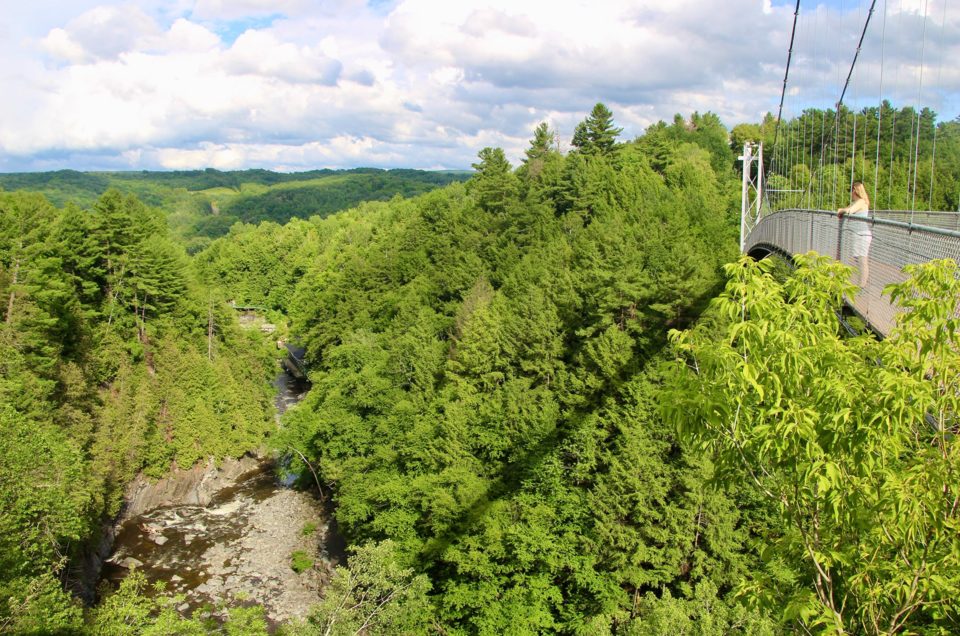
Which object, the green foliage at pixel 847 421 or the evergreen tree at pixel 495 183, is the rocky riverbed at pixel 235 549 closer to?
the green foliage at pixel 847 421

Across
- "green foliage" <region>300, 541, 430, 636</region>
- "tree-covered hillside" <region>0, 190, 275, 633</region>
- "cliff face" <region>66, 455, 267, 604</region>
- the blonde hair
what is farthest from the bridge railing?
"cliff face" <region>66, 455, 267, 604</region>

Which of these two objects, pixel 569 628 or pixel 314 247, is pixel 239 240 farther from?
pixel 569 628

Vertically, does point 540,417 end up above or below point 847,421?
below

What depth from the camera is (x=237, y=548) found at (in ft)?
84.5

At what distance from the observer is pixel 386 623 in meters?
13.8

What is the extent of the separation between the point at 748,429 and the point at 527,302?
23138 millimetres

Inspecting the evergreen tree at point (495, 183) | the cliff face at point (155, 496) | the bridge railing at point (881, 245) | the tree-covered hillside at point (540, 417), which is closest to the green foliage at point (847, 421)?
the tree-covered hillside at point (540, 417)

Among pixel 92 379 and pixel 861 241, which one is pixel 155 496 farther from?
pixel 861 241

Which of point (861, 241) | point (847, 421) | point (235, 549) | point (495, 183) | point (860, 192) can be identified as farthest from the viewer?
point (495, 183)

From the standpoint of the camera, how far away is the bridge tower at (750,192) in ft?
95.5

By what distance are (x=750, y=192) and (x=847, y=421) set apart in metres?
43.9

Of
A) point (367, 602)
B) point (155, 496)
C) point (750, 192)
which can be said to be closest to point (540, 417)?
point (367, 602)

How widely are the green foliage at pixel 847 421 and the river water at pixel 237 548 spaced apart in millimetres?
20710

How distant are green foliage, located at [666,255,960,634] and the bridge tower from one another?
85.0ft
